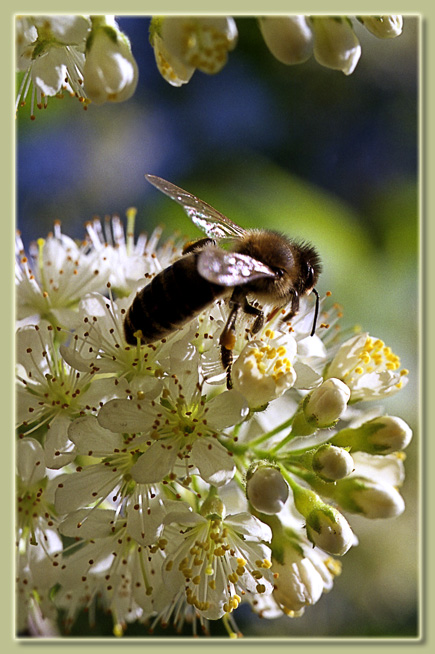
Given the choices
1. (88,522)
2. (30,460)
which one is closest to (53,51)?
(30,460)

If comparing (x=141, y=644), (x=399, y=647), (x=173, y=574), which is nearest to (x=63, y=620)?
(x=141, y=644)

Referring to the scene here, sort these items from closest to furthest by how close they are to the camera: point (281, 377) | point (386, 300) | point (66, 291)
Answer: point (281, 377), point (66, 291), point (386, 300)

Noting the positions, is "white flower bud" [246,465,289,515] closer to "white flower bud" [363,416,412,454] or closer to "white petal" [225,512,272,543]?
"white petal" [225,512,272,543]

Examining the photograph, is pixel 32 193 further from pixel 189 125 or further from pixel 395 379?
pixel 395 379

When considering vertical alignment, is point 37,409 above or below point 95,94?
below

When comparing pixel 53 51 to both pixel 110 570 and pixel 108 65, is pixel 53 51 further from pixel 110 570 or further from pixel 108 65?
pixel 110 570
